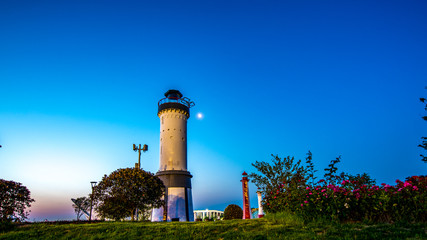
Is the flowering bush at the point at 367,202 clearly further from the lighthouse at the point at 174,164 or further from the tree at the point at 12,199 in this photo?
the lighthouse at the point at 174,164

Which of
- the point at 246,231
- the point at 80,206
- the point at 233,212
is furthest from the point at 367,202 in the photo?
the point at 80,206

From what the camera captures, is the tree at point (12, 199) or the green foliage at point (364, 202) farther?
the tree at point (12, 199)

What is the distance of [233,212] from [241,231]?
17.6 meters

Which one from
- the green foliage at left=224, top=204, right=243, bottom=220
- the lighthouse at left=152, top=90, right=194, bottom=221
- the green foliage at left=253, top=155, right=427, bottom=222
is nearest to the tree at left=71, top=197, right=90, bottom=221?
the lighthouse at left=152, top=90, right=194, bottom=221

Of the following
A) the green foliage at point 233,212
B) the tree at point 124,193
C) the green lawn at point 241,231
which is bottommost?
the green lawn at point 241,231

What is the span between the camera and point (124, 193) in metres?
22.0

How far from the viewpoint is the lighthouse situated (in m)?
32.6

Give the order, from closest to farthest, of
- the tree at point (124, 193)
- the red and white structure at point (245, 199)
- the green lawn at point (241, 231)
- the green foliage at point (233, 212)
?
the green lawn at point (241, 231) < the tree at point (124, 193) < the red and white structure at point (245, 199) < the green foliage at point (233, 212)

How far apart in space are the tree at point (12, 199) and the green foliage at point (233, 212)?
17.1 metres

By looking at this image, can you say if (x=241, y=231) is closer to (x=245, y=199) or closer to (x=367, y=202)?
(x=367, y=202)

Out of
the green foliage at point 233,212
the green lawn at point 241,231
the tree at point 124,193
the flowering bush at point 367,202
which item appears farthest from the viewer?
the green foliage at point 233,212

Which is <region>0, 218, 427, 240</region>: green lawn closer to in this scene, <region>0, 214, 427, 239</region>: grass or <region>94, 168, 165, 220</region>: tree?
<region>0, 214, 427, 239</region>: grass

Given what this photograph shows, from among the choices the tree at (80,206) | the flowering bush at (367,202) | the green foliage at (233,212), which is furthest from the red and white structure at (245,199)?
the tree at (80,206)

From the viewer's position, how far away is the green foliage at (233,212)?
26.2 meters
